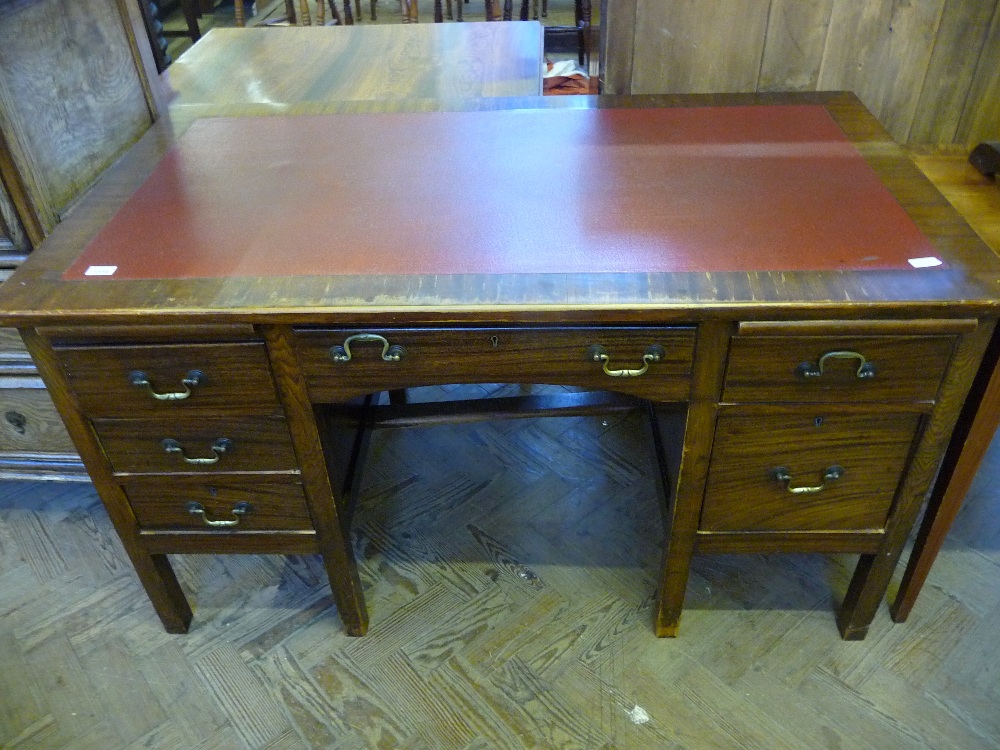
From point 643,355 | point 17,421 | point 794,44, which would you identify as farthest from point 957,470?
point 17,421

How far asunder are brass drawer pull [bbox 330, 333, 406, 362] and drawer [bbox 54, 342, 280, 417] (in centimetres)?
10

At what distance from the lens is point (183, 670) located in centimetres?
150

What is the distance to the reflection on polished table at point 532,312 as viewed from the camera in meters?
1.01

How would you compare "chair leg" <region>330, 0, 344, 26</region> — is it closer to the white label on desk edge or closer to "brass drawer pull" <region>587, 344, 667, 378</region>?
the white label on desk edge

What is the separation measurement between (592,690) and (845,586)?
0.58 m

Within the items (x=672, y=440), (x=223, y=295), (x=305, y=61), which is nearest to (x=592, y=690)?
(x=672, y=440)

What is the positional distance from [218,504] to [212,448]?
0.46ft

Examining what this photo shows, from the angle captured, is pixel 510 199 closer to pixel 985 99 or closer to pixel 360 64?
pixel 360 64

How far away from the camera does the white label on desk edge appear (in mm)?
1075

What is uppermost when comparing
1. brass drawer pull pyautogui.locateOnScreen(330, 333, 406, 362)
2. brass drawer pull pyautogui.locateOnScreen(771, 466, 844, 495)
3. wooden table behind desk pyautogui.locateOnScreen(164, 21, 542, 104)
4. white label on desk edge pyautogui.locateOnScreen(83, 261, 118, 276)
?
white label on desk edge pyautogui.locateOnScreen(83, 261, 118, 276)

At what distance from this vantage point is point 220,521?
4.35ft

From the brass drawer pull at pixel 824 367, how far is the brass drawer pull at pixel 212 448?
84 centimetres

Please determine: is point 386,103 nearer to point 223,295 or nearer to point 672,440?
point 223,295

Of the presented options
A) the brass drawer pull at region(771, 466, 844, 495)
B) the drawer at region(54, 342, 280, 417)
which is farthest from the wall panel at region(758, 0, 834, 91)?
the drawer at region(54, 342, 280, 417)
